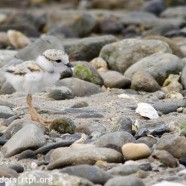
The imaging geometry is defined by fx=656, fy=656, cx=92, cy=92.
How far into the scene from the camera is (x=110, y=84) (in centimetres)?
747

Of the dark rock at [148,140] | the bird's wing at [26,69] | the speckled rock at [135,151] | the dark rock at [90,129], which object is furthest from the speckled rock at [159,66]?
the speckled rock at [135,151]

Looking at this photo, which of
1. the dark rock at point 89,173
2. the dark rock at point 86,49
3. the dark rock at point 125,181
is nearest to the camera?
the dark rock at point 125,181

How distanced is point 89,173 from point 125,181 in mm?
315

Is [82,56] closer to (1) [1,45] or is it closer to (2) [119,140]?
(1) [1,45]

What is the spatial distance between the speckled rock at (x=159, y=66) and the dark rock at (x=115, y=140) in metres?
Result: 2.74

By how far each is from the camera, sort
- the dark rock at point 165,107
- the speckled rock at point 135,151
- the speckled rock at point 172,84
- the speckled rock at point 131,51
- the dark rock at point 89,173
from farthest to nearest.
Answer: the speckled rock at point 131,51 → the speckled rock at point 172,84 → the dark rock at point 165,107 → the speckled rock at point 135,151 → the dark rock at point 89,173

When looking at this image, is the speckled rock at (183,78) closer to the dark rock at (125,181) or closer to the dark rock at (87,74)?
the dark rock at (87,74)

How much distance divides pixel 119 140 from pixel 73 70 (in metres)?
2.98

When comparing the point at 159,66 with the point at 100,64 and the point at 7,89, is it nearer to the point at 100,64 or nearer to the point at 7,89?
the point at 100,64

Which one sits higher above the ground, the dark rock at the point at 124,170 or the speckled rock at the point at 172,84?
the dark rock at the point at 124,170

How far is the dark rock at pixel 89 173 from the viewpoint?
4.09m

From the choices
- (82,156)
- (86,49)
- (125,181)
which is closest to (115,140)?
(82,156)

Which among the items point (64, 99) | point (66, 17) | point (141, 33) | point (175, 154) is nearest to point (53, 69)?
point (64, 99)

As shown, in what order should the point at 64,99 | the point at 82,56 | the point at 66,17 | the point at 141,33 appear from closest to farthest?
the point at 64,99, the point at 82,56, the point at 141,33, the point at 66,17
